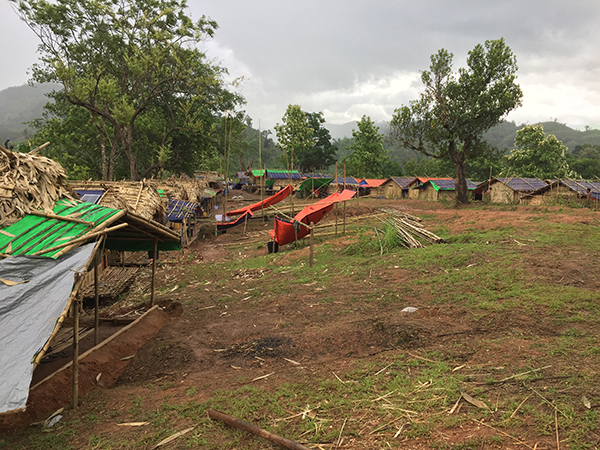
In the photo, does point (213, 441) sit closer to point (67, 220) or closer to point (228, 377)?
point (228, 377)

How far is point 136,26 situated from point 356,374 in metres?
21.8

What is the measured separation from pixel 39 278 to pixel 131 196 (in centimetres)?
835

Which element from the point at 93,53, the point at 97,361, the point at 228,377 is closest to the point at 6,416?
the point at 97,361

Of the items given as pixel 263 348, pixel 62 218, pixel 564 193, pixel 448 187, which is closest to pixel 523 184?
pixel 564 193

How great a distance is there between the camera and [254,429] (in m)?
3.09

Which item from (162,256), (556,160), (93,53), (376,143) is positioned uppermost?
(93,53)

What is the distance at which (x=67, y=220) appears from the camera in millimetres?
4688

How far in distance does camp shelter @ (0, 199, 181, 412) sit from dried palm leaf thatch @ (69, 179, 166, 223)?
537cm

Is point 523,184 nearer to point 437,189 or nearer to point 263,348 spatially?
point 437,189

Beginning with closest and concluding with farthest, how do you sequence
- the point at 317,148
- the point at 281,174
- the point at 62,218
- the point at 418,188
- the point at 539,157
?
the point at 62,218 → the point at 539,157 → the point at 418,188 → the point at 281,174 → the point at 317,148

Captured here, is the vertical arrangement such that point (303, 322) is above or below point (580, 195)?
below

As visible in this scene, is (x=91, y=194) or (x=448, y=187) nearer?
(x=91, y=194)

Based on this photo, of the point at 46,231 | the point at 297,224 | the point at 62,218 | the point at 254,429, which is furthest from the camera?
the point at 297,224

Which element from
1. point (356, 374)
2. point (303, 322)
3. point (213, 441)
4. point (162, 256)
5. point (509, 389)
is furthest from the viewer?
point (162, 256)
